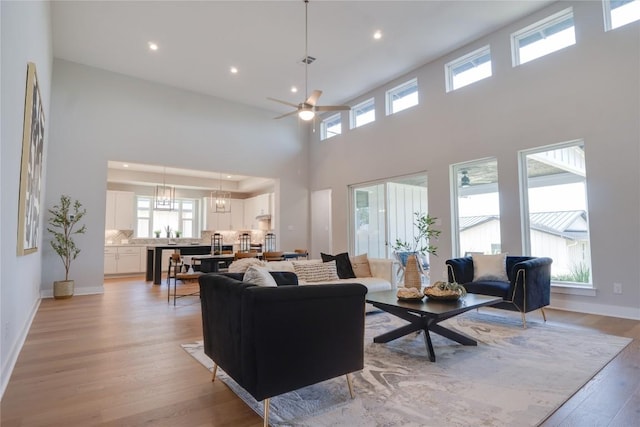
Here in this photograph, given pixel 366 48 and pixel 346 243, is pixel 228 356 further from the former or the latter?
pixel 346 243

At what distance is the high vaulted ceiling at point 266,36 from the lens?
4852mm

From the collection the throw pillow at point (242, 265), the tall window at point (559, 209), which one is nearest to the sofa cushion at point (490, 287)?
the tall window at point (559, 209)

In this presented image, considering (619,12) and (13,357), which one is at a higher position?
(619,12)

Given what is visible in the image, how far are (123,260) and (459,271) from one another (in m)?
8.76

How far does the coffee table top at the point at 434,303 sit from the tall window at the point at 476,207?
2.56 m

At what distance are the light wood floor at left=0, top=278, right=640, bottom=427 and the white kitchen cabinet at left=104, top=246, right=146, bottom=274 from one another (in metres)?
5.45

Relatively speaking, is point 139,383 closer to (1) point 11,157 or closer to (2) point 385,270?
(1) point 11,157

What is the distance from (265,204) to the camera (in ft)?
35.3

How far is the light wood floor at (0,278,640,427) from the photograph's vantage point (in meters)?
1.95

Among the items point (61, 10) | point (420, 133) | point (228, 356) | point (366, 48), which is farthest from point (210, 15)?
point (228, 356)

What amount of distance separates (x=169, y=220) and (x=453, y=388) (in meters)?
10.9

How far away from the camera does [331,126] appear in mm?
9125

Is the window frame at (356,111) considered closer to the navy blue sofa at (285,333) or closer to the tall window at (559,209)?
the tall window at (559,209)

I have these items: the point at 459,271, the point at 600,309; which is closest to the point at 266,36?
the point at 459,271
